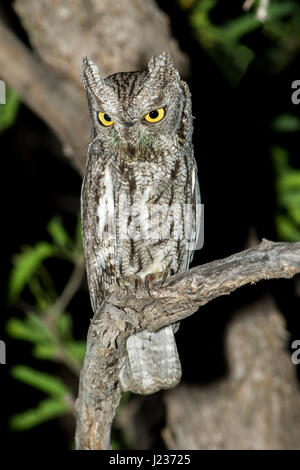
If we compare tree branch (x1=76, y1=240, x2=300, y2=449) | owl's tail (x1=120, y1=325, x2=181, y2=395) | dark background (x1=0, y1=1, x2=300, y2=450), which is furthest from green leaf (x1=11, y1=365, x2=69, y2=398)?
owl's tail (x1=120, y1=325, x2=181, y2=395)

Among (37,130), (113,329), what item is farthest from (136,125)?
(37,130)

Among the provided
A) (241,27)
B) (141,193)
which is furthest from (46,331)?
(241,27)

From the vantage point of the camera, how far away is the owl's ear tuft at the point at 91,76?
2.06 meters

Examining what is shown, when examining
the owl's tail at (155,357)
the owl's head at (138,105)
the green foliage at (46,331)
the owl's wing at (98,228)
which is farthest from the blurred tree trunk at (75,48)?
the owl's tail at (155,357)

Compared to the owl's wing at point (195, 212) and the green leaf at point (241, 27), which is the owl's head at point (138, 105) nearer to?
the owl's wing at point (195, 212)

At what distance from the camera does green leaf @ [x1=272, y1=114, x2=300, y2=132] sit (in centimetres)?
367

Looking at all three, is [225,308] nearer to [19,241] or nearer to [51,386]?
[51,386]

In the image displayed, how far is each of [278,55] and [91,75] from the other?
200 cm

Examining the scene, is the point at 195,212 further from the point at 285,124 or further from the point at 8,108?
the point at 8,108

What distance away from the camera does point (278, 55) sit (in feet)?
12.0

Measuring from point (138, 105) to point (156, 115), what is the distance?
123 mm

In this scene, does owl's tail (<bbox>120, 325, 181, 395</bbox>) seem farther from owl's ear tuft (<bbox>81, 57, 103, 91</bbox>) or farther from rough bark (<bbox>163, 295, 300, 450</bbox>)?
owl's ear tuft (<bbox>81, 57, 103, 91</bbox>)

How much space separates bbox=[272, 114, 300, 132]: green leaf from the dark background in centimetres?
5
